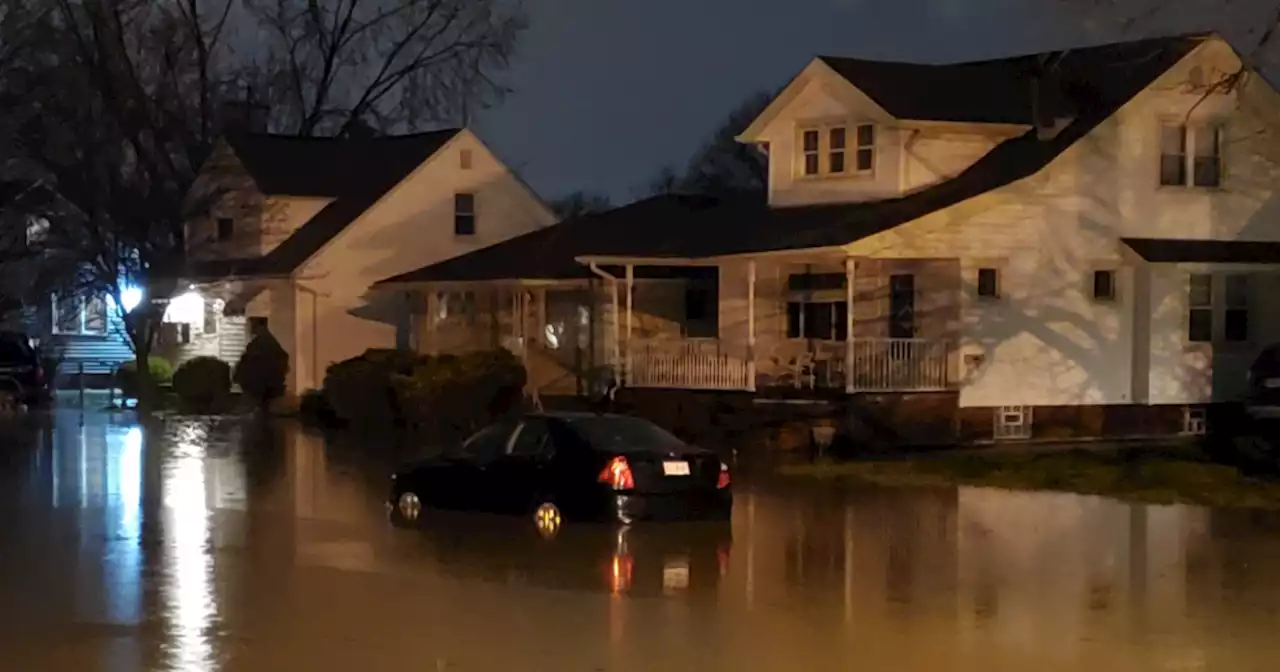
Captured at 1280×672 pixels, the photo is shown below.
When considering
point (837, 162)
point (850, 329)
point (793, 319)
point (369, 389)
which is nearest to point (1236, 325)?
point (837, 162)

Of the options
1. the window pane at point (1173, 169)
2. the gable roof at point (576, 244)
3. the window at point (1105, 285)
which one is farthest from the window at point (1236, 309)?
the gable roof at point (576, 244)

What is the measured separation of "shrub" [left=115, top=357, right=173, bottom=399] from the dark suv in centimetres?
349

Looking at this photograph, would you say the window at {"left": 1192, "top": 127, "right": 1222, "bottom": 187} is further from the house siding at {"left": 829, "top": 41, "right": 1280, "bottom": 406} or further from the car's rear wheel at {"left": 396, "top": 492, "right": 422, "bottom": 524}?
the car's rear wheel at {"left": 396, "top": 492, "right": 422, "bottom": 524}

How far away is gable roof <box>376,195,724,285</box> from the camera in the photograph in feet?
135

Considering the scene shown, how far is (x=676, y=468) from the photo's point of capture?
829 inches

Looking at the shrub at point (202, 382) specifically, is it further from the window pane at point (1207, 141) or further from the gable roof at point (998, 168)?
the window pane at point (1207, 141)

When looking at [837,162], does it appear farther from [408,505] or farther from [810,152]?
[408,505]

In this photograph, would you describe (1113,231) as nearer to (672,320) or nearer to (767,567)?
(672,320)

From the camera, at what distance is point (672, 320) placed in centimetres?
4203

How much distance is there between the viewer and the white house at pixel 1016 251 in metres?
35.3

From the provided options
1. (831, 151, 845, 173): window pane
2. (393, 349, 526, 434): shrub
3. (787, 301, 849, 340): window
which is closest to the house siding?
(787, 301, 849, 340): window

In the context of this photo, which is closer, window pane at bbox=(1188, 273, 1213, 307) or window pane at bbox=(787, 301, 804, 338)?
window pane at bbox=(1188, 273, 1213, 307)

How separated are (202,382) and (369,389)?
8688mm

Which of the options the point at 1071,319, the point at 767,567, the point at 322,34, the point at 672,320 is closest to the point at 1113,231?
the point at 1071,319
